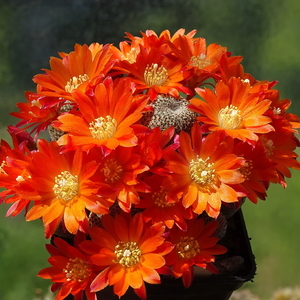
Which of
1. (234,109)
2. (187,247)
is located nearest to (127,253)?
(187,247)

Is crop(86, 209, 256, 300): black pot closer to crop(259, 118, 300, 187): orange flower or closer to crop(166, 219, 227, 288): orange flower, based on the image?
crop(166, 219, 227, 288): orange flower

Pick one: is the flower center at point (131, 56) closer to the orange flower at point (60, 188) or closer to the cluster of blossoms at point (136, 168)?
the cluster of blossoms at point (136, 168)

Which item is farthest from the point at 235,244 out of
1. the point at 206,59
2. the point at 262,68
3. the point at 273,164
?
the point at 262,68

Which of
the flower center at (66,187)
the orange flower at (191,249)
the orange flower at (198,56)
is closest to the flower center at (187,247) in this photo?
the orange flower at (191,249)

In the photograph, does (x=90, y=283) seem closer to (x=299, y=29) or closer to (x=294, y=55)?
(x=294, y=55)

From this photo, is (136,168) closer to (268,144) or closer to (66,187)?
(66,187)

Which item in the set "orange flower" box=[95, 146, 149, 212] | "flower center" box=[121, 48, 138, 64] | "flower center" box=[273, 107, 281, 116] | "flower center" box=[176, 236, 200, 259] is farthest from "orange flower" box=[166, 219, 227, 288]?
"flower center" box=[121, 48, 138, 64]
